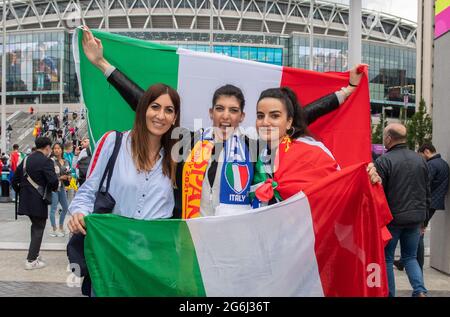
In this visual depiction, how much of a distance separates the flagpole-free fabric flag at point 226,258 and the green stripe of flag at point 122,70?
1.86 m

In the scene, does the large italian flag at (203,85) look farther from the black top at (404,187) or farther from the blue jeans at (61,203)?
the blue jeans at (61,203)

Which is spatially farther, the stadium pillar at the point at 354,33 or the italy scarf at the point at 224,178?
the stadium pillar at the point at 354,33

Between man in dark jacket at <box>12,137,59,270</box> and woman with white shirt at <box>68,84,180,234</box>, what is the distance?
172 inches

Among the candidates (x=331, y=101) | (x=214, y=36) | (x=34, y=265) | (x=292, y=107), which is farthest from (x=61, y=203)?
(x=214, y=36)

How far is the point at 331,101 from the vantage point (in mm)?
4582

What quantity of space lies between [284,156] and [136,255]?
1101mm

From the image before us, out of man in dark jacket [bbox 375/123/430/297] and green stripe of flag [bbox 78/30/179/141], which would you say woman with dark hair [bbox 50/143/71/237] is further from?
man in dark jacket [bbox 375/123/430/297]

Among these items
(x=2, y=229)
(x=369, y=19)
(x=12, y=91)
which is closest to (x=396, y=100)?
(x=369, y=19)

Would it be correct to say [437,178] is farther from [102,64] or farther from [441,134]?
[102,64]

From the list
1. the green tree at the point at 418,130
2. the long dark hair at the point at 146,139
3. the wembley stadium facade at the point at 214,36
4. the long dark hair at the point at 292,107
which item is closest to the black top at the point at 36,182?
the long dark hair at the point at 146,139

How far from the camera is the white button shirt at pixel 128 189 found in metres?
3.07

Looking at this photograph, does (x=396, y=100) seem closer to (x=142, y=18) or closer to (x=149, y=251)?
(x=142, y=18)

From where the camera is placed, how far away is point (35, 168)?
24.0 ft

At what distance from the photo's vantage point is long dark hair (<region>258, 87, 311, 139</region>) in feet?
11.2
